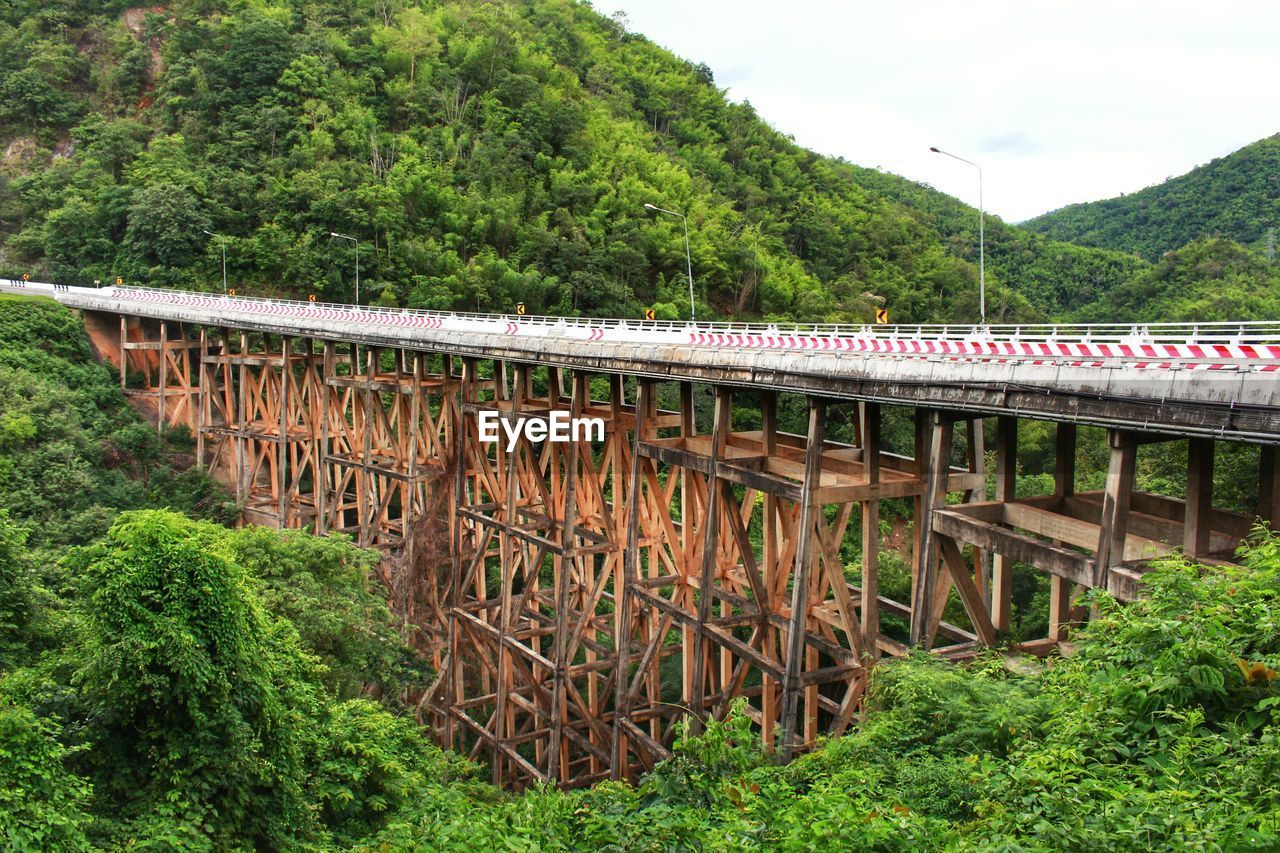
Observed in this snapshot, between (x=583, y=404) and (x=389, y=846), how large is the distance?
38.4 feet

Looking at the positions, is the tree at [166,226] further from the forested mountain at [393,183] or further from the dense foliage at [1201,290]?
the dense foliage at [1201,290]

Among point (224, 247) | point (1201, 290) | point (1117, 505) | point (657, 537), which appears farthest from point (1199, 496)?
point (1201, 290)

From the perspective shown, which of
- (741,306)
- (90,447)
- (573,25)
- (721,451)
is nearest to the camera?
(721,451)

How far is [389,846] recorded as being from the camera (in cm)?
727

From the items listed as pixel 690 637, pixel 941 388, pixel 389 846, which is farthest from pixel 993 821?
pixel 690 637

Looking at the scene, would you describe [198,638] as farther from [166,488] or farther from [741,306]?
[741,306]

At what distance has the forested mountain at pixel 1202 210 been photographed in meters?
64.9

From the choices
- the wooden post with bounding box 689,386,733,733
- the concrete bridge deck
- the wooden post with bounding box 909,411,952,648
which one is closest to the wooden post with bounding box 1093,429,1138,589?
the concrete bridge deck

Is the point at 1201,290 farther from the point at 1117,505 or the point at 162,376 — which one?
the point at 162,376

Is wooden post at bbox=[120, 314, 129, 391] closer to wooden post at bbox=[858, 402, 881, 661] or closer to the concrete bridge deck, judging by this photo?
the concrete bridge deck

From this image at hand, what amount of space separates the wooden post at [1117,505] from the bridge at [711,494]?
0.08ft

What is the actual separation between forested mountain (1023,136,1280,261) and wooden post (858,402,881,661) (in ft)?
205

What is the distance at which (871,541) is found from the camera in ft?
38.3

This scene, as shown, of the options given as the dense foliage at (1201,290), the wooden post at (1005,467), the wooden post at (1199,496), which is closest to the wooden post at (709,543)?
the wooden post at (1005,467)
